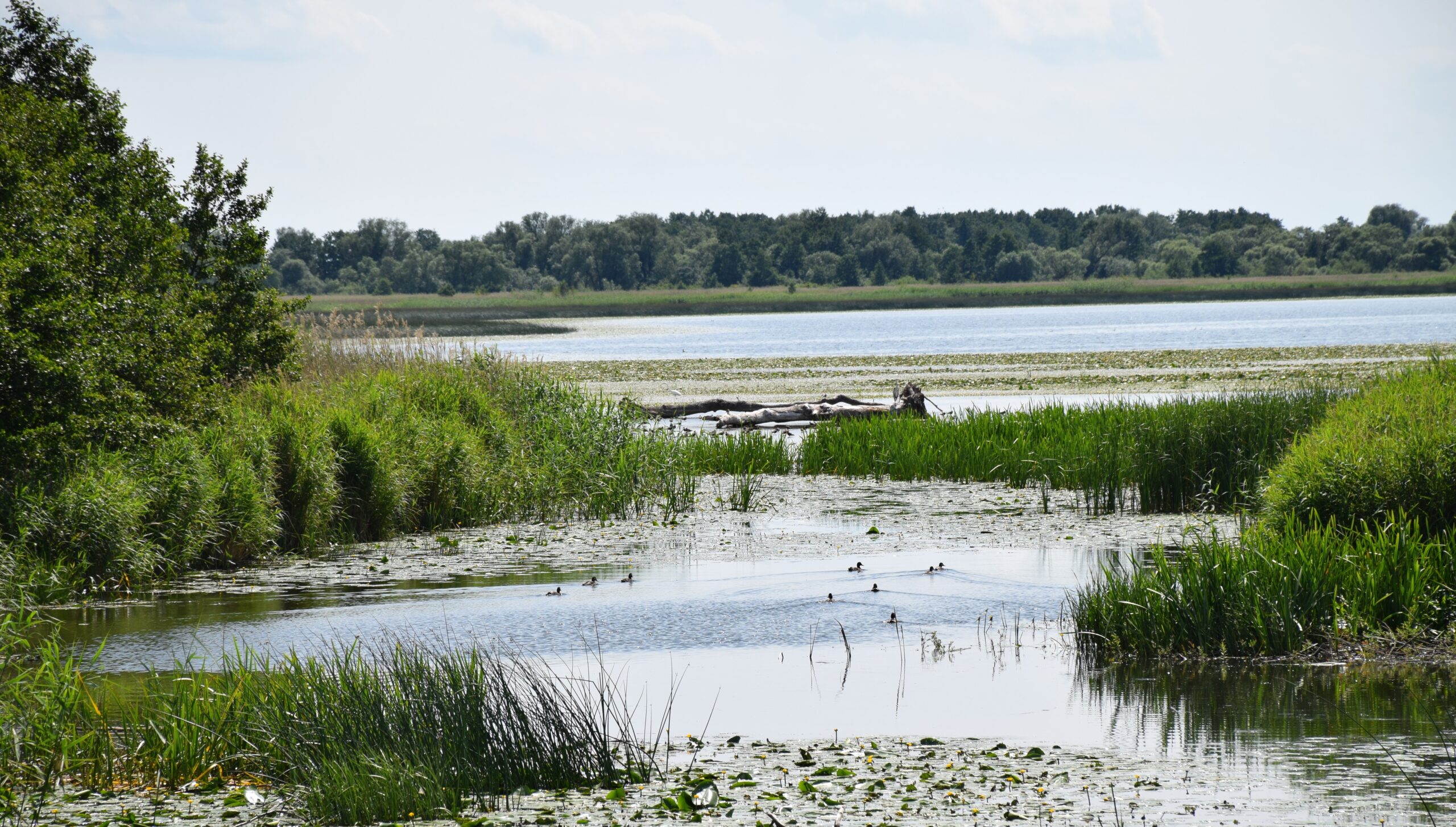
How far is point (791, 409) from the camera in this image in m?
28.9

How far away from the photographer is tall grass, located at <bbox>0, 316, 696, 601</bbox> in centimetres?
1268

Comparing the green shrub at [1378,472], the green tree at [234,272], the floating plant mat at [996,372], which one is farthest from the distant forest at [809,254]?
the green shrub at [1378,472]

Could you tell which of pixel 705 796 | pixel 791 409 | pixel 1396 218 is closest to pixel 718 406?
pixel 791 409

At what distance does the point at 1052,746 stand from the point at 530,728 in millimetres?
3078

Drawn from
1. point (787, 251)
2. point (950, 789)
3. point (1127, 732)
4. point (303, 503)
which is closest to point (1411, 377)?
point (1127, 732)

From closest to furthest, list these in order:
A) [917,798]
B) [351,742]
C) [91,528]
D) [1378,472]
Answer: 1. [917,798]
2. [351,742]
3. [1378,472]
4. [91,528]

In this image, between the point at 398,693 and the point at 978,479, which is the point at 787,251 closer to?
the point at 978,479

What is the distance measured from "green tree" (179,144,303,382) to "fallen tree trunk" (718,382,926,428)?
10824mm

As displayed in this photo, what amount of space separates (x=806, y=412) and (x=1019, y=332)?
183 feet

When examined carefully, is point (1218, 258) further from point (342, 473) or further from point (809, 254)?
point (342, 473)

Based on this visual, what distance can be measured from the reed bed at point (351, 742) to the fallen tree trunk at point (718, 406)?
21.2 meters

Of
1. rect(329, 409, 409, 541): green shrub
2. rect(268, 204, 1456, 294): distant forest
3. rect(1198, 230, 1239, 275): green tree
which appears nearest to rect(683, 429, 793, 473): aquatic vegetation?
rect(329, 409, 409, 541): green shrub

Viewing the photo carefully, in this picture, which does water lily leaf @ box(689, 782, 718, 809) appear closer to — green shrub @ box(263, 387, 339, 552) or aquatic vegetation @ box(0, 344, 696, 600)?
aquatic vegetation @ box(0, 344, 696, 600)

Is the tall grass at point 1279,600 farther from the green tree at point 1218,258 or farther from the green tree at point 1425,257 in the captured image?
the green tree at point 1425,257
